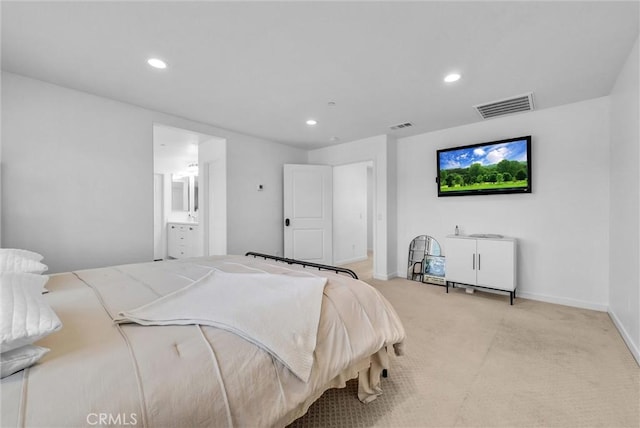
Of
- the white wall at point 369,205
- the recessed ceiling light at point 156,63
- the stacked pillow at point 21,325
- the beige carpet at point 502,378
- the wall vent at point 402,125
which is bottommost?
the beige carpet at point 502,378

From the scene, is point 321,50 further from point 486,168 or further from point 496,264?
point 496,264

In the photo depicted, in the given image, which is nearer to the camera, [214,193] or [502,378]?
[502,378]

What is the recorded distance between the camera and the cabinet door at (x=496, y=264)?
3.20 metres

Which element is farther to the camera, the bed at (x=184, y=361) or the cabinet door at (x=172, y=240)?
the cabinet door at (x=172, y=240)

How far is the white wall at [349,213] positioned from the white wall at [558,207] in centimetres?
247

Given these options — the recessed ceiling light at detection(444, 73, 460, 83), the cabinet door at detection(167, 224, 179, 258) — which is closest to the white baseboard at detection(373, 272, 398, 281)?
the recessed ceiling light at detection(444, 73, 460, 83)

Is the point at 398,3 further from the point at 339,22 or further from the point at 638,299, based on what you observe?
the point at 638,299

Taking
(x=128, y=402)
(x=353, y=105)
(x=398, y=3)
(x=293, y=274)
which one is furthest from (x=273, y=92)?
(x=128, y=402)

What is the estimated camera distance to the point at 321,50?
2045mm

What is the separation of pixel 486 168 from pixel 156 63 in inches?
153

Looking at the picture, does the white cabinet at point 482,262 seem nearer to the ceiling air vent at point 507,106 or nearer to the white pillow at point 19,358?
the ceiling air vent at point 507,106

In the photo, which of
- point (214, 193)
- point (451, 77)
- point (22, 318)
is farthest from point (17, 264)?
point (451, 77)

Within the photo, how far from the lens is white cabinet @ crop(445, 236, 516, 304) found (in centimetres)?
321

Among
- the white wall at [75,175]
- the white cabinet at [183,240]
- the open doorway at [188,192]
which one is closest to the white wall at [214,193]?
the open doorway at [188,192]
